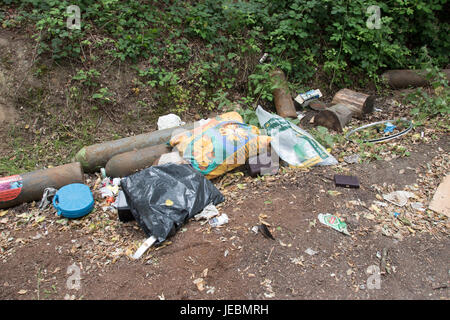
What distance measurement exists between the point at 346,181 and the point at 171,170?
1689 mm

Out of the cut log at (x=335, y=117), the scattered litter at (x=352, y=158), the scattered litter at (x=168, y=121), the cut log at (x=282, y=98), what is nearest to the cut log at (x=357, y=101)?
the cut log at (x=335, y=117)

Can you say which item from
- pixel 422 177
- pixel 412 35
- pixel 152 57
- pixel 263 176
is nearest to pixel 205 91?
pixel 152 57

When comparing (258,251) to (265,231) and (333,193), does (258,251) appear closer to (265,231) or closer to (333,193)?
(265,231)

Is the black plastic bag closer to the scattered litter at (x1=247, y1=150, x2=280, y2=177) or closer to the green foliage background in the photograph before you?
the scattered litter at (x1=247, y1=150, x2=280, y2=177)

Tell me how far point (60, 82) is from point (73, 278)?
101 inches

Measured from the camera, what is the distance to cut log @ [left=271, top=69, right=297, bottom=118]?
448cm

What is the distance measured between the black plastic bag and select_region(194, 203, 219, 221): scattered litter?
0.03 m

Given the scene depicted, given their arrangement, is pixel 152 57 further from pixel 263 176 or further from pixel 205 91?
pixel 263 176

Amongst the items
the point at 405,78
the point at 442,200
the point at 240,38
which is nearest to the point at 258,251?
the point at 442,200

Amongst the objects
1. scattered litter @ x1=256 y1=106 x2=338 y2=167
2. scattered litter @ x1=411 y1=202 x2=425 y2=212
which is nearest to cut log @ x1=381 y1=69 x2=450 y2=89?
scattered litter @ x1=256 y1=106 x2=338 y2=167

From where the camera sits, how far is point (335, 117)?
13.7ft

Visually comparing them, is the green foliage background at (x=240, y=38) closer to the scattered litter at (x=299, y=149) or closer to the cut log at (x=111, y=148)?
the cut log at (x=111, y=148)

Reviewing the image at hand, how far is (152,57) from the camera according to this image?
13.9ft

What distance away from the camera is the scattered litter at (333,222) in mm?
2638
